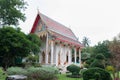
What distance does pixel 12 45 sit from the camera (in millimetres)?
20781

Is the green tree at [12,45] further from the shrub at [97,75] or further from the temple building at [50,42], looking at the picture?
the shrub at [97,75]

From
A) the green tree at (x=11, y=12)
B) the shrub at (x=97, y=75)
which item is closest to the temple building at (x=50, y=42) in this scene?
the green tree at (x=11, y=12)

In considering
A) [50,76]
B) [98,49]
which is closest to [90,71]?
[50,76]

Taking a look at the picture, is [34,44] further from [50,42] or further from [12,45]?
[50,42]

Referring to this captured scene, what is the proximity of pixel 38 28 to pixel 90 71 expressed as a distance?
14228mm

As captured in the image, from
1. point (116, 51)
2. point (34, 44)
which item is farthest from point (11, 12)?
point (116, 51)

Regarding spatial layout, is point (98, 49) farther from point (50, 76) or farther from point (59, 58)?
point (50, 76)

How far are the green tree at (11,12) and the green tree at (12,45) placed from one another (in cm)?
427

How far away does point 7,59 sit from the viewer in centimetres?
2245

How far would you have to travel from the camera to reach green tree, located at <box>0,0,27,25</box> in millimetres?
25844

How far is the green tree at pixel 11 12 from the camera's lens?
1017 inches

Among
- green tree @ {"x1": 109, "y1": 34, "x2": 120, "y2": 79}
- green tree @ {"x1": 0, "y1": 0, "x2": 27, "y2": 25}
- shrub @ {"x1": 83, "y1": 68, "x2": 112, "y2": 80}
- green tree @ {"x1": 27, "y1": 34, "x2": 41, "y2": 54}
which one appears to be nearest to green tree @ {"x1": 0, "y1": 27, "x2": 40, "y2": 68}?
green tree @ {"x1": 27, "y1": 34, "x2": 41, "y2": 54}

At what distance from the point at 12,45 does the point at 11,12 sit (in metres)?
6.61

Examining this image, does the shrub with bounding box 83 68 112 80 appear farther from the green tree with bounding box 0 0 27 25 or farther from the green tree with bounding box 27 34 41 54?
the green tree with bounding box 0 0 27 25
